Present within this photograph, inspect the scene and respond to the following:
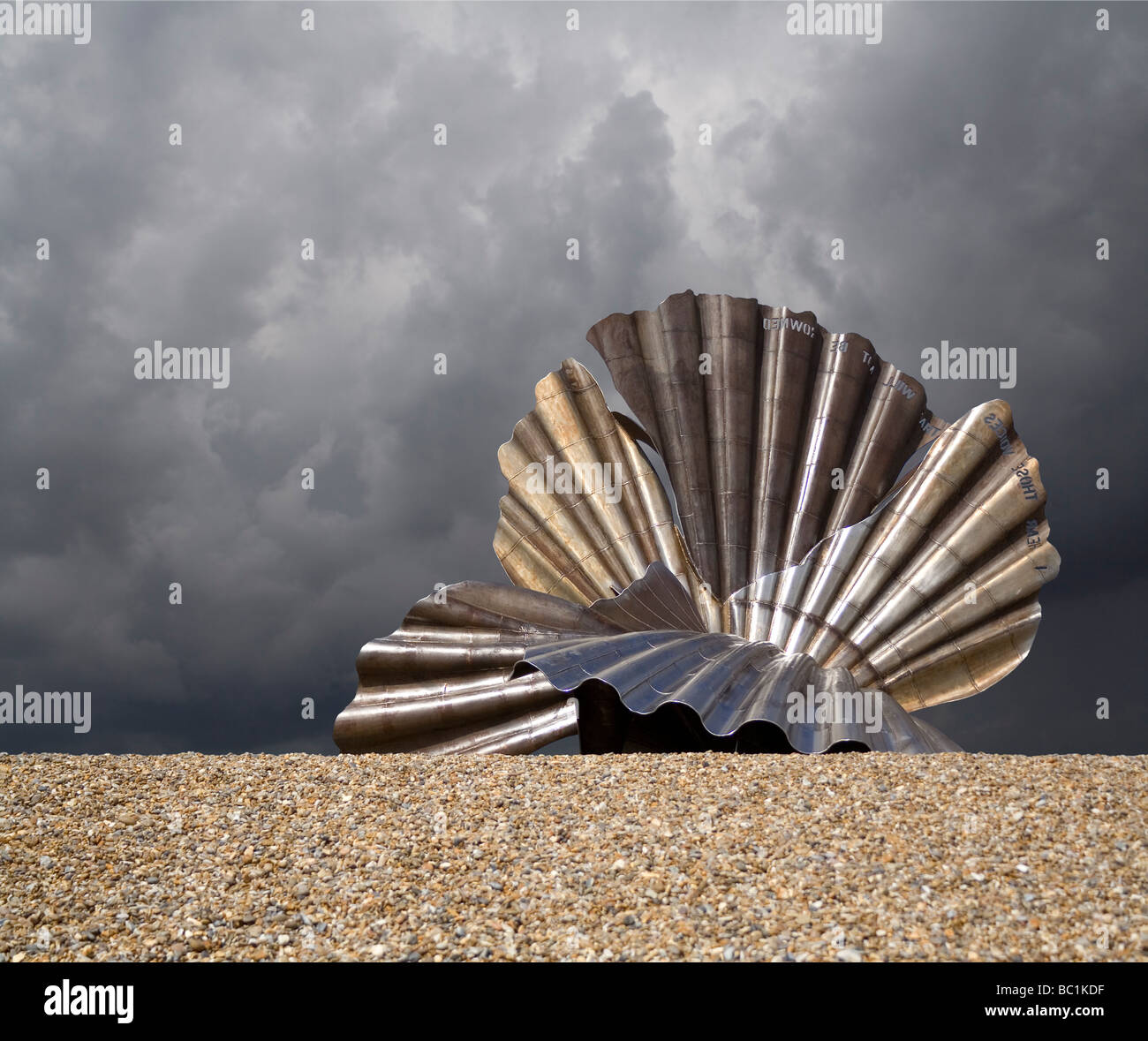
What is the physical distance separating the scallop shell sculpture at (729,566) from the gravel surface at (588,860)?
5.55 ft

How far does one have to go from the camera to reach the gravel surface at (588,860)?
4.88 metres

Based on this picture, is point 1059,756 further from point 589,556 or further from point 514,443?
point 514,443

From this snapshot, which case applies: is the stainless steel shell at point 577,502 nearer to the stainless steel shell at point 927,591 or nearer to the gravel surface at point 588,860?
the stainless steel shell at point 927,591

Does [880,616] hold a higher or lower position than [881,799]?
higher

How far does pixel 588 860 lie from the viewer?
18.7 feet

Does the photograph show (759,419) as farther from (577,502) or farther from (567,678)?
(567,678)

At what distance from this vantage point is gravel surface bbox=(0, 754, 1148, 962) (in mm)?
4879

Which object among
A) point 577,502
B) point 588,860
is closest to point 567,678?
point 588,860

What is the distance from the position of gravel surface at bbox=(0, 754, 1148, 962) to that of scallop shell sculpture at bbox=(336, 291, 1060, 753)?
5.55ft

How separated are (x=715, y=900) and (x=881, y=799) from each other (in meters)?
1.73

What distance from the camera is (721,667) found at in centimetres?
914

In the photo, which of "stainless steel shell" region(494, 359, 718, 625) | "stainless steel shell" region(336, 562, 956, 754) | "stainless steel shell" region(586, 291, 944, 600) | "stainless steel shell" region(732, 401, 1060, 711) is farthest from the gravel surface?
"stainless steel shell" region(586, 291, 944, 600)
